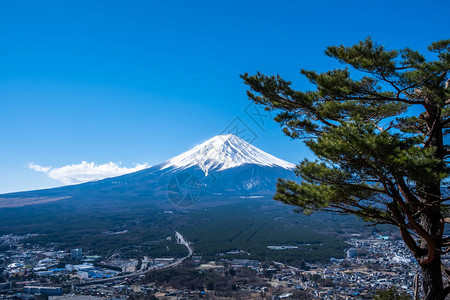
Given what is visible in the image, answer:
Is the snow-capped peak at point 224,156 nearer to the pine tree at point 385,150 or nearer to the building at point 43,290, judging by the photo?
the building at point 43,290

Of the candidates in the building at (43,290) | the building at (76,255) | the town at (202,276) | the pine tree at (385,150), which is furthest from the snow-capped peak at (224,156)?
the pine tree at (385,150)

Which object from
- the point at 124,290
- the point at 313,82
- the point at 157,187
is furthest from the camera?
the point at 157,187

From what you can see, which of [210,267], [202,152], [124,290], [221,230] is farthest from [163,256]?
[202,152]

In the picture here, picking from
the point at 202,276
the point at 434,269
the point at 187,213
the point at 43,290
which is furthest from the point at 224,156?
the point at 434,269

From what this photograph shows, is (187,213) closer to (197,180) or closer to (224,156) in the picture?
(197,180)

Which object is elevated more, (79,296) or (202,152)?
(202,152)

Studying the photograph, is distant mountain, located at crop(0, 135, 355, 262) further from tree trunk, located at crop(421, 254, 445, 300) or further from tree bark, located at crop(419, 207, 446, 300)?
tree trunk, located at crop(421, 254, 445, 300)

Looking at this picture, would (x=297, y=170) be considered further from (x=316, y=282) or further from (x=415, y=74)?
(x=316, y=282)

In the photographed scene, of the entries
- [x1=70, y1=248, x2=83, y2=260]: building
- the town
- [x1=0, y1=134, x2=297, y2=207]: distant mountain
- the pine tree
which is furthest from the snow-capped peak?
the pine tree
